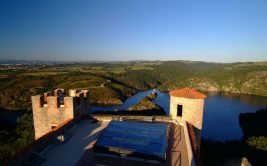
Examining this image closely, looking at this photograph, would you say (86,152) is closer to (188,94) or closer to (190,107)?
(190,107)

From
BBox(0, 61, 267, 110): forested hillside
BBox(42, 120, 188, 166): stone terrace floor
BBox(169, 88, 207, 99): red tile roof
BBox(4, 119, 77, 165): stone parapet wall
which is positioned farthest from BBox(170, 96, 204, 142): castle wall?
BBox(0, 61, 267, 110): forested hillside

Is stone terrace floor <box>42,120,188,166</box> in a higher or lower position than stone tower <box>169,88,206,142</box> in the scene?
lower

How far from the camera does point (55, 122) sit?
45.5ft

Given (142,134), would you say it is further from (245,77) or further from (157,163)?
(245,77)

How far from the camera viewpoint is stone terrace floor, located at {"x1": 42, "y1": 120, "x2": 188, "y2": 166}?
8.80 meters

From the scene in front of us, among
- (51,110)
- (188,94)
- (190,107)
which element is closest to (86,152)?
(51,110)

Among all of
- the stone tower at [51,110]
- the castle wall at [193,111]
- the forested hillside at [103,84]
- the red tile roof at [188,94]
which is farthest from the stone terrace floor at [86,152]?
the forested hillside at [103,84]

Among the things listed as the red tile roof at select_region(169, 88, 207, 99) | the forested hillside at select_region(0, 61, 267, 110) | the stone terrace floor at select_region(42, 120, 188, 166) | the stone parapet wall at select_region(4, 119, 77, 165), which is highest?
the red tile roof at select_region(169, 88, 207, 99)

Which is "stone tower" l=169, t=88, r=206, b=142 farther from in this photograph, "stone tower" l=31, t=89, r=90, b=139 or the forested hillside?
the forested hillside

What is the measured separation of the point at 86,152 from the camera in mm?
9844

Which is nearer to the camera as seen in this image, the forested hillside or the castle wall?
the castle wall

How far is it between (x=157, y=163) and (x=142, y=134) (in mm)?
2188

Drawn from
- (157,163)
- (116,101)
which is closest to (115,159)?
(157,163)

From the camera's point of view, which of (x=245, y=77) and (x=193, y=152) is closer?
(x=193, y=152)
